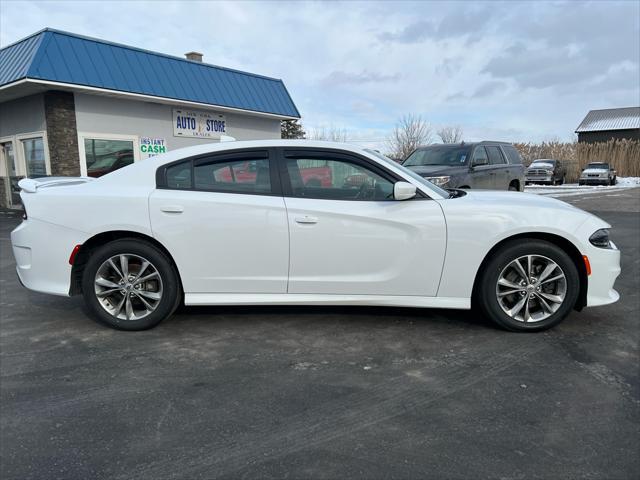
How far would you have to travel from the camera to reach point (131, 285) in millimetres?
3992

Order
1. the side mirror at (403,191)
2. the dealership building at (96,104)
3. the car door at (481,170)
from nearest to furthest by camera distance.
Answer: the side mirror at (403,191), the car door at (481,170), the dealership building at (96,104)

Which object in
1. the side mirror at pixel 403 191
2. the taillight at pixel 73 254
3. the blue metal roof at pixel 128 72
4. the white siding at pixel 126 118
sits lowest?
the taillight at pixel 73 254

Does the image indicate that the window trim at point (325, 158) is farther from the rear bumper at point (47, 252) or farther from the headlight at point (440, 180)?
the headlight at point (440, 180)

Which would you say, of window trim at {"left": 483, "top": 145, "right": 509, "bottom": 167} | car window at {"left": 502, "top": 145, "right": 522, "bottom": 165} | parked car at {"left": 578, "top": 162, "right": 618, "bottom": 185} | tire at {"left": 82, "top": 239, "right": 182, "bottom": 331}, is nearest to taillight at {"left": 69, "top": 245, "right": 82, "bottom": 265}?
tire at {"left": 82, "top": 239, "right": 182, "bottom": 331}

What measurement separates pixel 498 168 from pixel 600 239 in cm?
737

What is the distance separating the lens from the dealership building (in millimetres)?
11328

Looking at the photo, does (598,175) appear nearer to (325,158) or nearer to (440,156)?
(440,156)

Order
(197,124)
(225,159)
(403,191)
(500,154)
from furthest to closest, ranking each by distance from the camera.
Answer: (197,124)
(500,154)
(225,159)
(403,191)

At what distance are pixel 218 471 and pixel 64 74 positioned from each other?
11736 mm

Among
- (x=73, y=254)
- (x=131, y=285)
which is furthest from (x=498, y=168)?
(x=73, y=254)

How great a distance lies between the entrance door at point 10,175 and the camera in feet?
46.5

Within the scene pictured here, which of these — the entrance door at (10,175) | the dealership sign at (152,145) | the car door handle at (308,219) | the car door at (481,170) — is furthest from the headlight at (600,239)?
the entrance door at (10,175)

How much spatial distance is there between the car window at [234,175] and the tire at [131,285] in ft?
2.39

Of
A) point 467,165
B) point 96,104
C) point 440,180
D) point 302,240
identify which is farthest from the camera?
point 96,104
